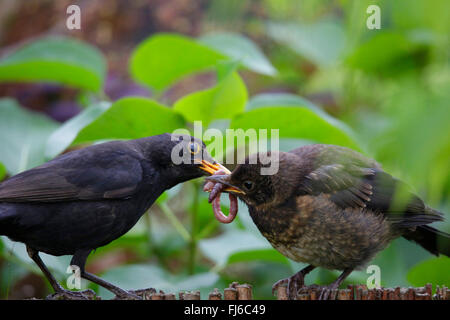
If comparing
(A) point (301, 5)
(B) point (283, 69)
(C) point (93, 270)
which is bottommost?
(C) point (93, 270)

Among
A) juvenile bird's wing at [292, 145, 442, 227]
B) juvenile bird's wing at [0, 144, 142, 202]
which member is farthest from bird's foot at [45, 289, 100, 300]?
juvenile bird's wing at [292, 145, 442, 227]

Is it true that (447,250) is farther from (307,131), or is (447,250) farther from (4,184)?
(4,184)

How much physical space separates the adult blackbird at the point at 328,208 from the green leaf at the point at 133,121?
0.54m

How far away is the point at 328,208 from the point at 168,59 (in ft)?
5.36

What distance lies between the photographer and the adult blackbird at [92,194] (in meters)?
2.26

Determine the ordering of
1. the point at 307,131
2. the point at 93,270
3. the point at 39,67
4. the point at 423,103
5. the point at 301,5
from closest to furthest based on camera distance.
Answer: the point at 423,103 → the point at 301,5 → the point at 307,131 → the point at 39,67 → the point at 93,270

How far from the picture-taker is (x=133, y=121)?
253cm

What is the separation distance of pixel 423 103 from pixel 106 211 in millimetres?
1594

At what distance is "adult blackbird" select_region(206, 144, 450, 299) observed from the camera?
2229mm

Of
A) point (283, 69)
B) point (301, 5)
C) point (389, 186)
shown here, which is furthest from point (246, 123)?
point (283, 69)

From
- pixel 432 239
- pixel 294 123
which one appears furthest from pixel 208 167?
pixel 432 239

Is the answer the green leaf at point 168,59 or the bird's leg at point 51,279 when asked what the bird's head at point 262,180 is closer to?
the bird's leg at point 51,279

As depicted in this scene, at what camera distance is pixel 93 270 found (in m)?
6.25

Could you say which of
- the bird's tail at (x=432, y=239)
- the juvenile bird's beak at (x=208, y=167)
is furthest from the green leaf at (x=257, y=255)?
the juvenile bird's beak at (x=208, y=167)
